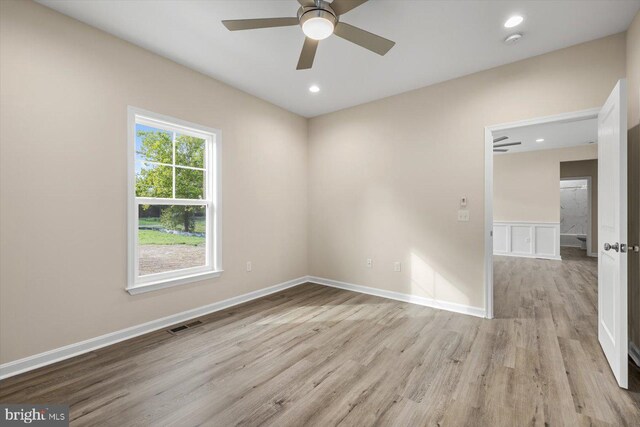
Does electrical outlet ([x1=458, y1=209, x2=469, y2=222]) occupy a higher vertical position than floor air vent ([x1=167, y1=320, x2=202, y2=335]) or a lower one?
higher

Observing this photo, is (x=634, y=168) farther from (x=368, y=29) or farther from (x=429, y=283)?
(x=368, y=29)

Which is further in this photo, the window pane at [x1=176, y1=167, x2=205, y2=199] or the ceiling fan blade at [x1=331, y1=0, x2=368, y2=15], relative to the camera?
the window pane at [x1=176, y1=167, x2=205, y2=199]

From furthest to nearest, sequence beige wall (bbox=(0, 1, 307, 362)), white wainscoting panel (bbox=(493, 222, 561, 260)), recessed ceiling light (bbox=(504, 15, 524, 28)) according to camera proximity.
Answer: white wainscoting panel (bbox=(493, 222, 561, 260)) < recessed ceiling light (bbox=(504, 15, 524, 28)) < beige wall (bbox=(0, 1, 307, 362))

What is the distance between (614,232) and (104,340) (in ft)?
13.7

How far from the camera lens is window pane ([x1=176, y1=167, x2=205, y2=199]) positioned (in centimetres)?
330

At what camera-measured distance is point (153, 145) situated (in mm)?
3064

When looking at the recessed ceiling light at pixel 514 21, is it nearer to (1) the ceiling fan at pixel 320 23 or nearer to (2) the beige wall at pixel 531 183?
(1) the ceiling fan at pixel 320 23

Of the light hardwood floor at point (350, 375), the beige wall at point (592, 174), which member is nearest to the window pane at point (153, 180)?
the light hardwood floor at point (350, 375)

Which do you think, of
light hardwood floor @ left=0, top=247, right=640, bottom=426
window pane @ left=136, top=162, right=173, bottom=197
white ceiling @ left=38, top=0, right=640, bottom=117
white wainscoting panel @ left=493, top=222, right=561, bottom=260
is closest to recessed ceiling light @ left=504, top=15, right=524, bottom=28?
white ceiling @ left=38, top=0, right=640, bottom=117

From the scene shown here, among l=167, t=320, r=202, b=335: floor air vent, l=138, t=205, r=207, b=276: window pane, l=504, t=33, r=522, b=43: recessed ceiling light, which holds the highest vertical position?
l=504, t=33, r=522, b=43: recessed ceiling light

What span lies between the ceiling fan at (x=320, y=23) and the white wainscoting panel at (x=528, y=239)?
696cm

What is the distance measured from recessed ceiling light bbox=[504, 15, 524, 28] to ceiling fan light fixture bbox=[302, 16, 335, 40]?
159 centimetres

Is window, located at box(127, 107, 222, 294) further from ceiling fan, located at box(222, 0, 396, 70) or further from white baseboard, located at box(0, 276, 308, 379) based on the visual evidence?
ceiling fan, located at box(222, 0, 396, 70)

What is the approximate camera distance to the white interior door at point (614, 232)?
1.92 metres
